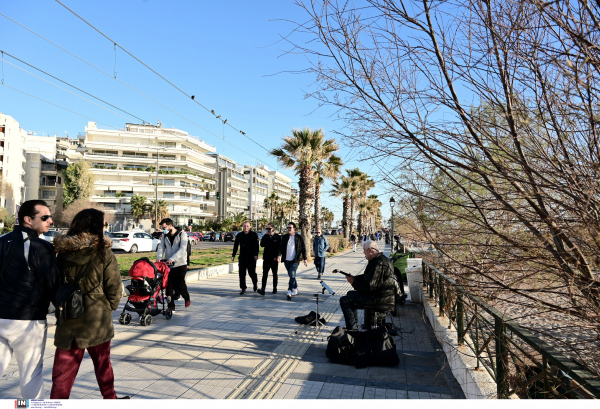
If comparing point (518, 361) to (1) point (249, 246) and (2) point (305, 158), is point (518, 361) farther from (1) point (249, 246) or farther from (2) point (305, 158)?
(2) point (305, 158)

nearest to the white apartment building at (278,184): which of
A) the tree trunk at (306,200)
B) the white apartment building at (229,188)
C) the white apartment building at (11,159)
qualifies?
the white apartment building at (229,188)

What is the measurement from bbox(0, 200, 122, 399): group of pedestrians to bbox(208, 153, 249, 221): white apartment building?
81858 mm

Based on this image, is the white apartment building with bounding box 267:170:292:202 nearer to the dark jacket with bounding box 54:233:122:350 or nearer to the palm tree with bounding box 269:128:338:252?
the palm tree with bounding box 269:128:338:252

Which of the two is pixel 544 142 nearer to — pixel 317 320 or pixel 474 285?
pixel 474 285

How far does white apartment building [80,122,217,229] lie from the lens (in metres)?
71.8

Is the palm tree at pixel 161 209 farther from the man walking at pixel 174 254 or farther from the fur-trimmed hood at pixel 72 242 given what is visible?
the fur-trimmed hood at pixel 72 242

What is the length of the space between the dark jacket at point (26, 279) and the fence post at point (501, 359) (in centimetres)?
329

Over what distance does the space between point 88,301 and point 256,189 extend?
125 meters

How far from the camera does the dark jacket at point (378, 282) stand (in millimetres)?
6082

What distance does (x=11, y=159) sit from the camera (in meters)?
68.4

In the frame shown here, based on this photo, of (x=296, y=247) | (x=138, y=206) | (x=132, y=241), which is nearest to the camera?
(x=296, y=247)

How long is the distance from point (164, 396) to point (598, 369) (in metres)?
3.54

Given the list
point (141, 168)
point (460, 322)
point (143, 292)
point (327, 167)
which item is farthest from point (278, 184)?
point (460, 322)

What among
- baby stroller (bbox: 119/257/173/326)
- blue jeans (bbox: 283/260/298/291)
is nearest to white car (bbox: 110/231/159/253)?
blue jeans (bbox: 283/260/298/291)
